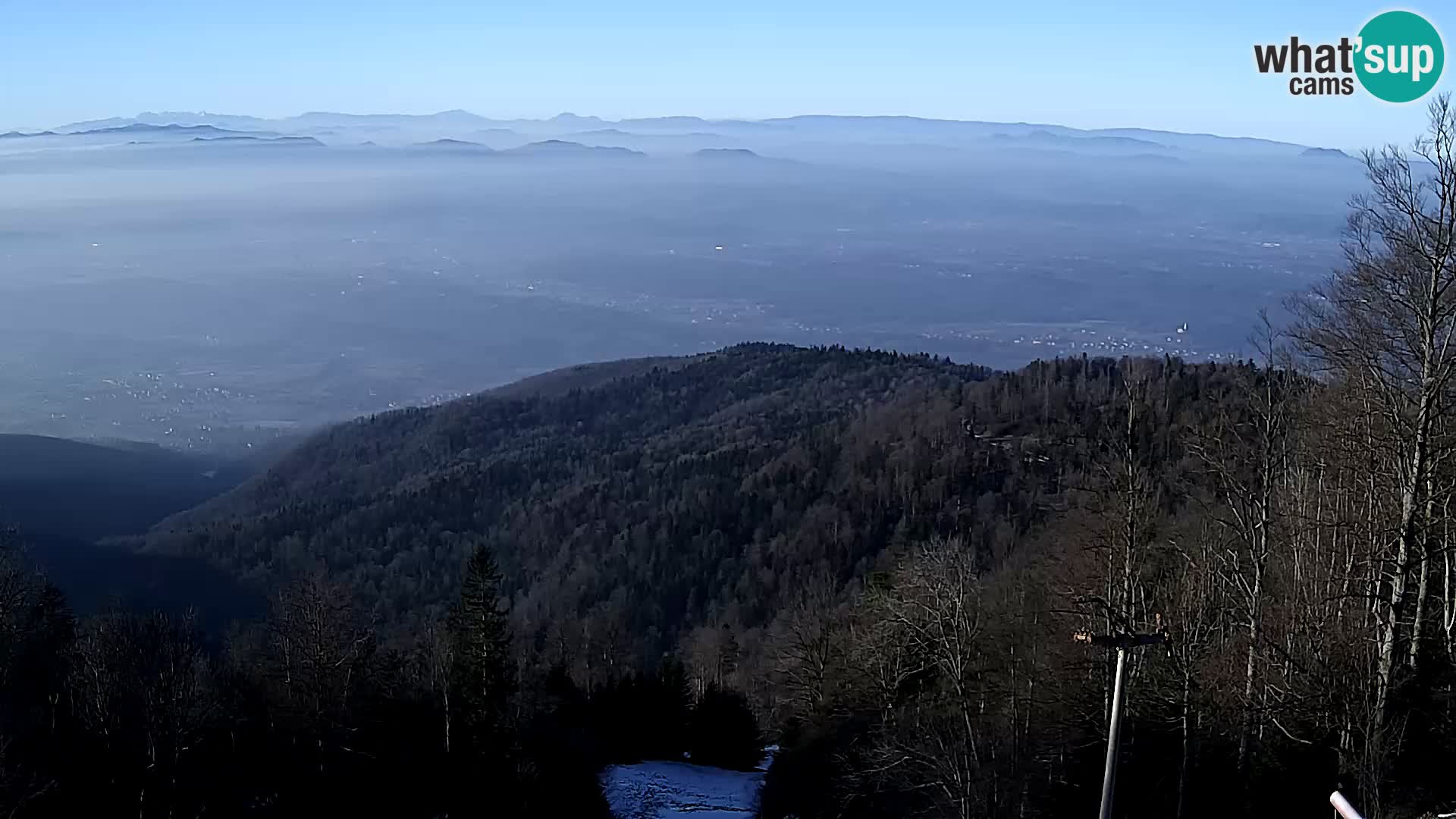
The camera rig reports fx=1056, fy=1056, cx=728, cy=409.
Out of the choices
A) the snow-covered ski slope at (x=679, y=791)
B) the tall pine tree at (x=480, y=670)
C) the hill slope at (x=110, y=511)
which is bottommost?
the hill slope at (x=110, y=511)

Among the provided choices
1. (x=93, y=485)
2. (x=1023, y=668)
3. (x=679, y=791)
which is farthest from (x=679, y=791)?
(x=93, y=485)

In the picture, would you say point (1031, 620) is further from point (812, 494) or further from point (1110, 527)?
point (812, 494)

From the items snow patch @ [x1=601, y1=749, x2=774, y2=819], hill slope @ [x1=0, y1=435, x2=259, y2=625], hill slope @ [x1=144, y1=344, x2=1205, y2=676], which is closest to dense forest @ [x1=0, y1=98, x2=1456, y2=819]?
snow patch @ [x1=601, y1=749, x2=774, y2=819]

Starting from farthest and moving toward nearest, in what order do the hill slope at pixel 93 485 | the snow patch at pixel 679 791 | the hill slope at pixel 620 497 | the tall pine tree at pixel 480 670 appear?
the hill slope at pixel 93 485, the hill slope at pixel 620 497, the tall pine tree at pixel 480 670, the snow patch at pixel 679 791

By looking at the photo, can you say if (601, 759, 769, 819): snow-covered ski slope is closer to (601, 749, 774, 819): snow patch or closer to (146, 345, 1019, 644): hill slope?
(601, 749, 774, 819): snow patch

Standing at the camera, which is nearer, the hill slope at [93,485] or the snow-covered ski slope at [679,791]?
the snow-covered ski slope at [679,791]

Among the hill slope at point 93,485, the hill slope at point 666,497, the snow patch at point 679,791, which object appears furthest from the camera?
the hill slope at point 93,485

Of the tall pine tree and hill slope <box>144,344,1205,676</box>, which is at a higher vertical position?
the tall pine tree

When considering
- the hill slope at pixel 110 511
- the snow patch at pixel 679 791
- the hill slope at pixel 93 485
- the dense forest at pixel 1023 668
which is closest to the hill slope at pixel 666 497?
the hill slope at pixel 110 511

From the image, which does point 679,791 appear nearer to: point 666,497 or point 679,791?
point 679,791

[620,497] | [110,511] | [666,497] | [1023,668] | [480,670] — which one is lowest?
[110,511]

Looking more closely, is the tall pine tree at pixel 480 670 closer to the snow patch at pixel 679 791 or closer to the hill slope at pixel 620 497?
the snow patch at pixel 679 791
